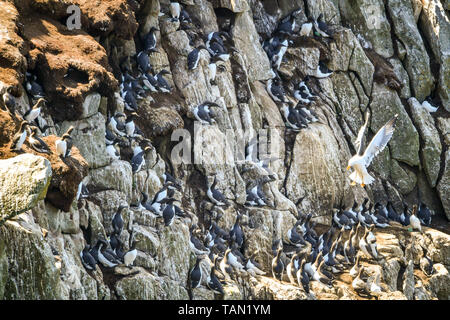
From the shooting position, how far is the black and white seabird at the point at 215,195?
71.8ft

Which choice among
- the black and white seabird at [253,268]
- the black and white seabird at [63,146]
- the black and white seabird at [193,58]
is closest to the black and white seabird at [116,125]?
the black and white seabird at [193,58]

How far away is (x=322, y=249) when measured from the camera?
76.9 feet

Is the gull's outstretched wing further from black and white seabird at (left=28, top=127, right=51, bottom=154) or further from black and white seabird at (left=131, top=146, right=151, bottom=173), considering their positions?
black and white seabird at (left=28, top=127, right=51, bottom=154)

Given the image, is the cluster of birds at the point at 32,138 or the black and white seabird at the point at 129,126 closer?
the cluster of birds at the point at 32,138

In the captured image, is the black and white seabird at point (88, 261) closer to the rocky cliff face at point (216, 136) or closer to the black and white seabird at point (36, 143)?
the rocky cliff face at point (216, 136)

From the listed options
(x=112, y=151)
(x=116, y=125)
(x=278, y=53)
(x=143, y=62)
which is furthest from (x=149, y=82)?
(x=278, y=53)

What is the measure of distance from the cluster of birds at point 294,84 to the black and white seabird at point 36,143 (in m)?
11.5

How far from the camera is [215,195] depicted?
2188cm

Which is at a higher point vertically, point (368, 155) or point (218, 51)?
point (218, 51)

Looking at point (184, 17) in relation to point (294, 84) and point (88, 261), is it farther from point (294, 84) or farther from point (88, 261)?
point (88, 261)

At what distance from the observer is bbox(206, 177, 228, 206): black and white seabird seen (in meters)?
21.9

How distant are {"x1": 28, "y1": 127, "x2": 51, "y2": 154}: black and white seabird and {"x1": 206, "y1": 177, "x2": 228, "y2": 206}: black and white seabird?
23.3 ft

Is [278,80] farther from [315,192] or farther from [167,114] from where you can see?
[167,114]

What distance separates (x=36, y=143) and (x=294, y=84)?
13792 millimetres
